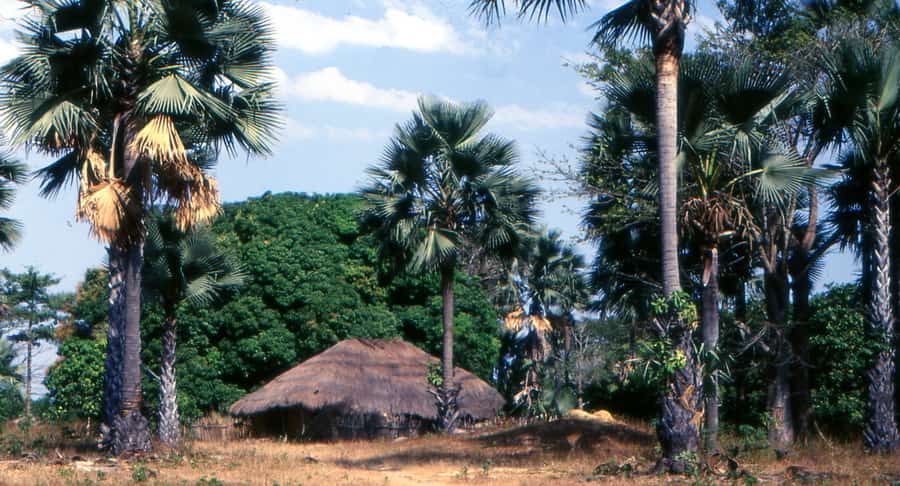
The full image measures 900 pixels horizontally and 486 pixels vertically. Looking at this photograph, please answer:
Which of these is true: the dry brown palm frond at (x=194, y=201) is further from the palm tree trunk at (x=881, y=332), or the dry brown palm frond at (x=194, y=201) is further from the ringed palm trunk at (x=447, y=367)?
the palm tree trunk at (x=881, y=332)

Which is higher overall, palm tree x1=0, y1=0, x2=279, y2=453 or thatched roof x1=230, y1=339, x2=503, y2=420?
palm tree x1=0, y1=0, x2=279, y2=453

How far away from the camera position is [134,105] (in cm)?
1650

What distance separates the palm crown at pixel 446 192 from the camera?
2438cm

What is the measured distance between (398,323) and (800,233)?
14.5 m

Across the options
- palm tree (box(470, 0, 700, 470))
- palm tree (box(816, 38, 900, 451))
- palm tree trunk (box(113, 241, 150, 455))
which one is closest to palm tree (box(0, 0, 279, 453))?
palm tree trunk (box(113, 241, 150, 455))

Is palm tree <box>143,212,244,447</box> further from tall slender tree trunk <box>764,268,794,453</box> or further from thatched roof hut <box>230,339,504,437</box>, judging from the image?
tall slender tree trunk <box>764,268,794,453</box>

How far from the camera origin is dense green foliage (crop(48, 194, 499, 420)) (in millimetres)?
30328

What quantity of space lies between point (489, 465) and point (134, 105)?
8757 mm

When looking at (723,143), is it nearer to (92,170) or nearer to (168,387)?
(92,170)

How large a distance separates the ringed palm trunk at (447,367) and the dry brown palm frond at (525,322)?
1186 cm

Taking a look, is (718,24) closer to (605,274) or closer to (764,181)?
(605,274)

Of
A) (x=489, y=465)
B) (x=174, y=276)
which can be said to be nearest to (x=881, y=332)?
(x=489, y=465)

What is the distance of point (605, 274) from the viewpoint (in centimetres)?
2345

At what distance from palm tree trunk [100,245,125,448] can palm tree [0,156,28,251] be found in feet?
21.9
